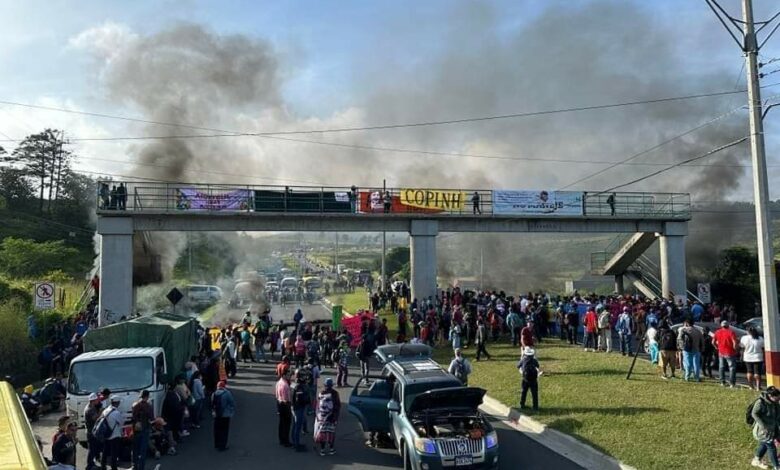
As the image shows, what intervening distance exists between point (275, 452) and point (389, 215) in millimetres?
18334

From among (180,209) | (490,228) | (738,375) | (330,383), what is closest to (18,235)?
(180,209)

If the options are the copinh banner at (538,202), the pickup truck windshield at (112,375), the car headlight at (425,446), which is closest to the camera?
the car headlight at (425,446)

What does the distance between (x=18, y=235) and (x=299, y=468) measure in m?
56.8

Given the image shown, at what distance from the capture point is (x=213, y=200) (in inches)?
1066

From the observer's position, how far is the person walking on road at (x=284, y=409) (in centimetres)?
1158

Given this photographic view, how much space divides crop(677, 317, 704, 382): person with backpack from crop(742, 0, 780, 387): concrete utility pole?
359cm

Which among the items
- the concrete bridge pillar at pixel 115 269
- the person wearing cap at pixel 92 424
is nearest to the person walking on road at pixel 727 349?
the person wearing cap at pixel 92 424

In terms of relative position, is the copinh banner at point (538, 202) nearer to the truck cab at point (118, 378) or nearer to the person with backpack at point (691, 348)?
the person with backpack at point (691, 348)

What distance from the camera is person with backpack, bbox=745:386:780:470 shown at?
8.83 meters

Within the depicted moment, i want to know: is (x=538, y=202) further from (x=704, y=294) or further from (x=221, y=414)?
(x=221, y=414)

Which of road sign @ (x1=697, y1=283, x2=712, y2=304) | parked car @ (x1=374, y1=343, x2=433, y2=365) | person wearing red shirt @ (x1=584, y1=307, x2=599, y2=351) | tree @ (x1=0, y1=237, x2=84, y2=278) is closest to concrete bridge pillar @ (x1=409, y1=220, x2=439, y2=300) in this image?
person wearing red shirt @ (x1=584, y1=307, x2=599, y2=351)

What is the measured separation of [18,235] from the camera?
55406 mm

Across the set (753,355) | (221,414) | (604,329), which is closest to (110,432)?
(221,414)

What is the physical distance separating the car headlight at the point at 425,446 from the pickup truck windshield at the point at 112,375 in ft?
20.8
